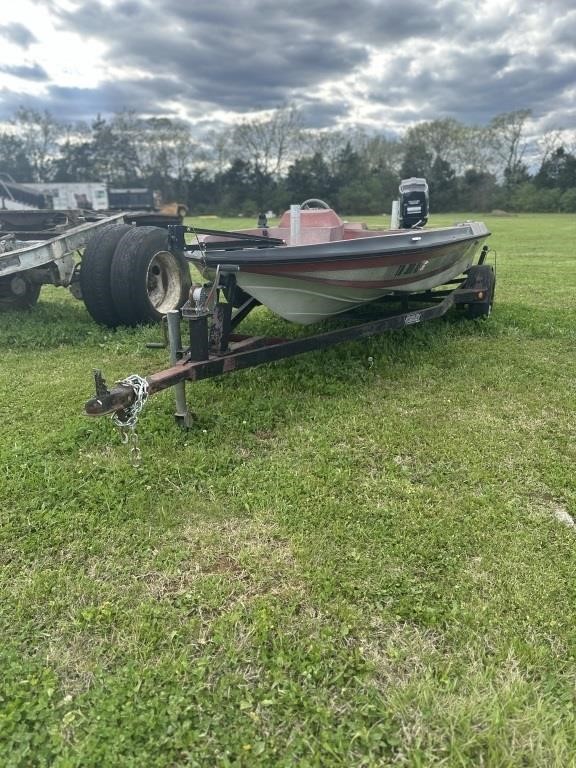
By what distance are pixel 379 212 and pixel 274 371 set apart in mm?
45358

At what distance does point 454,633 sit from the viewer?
1.88 metres

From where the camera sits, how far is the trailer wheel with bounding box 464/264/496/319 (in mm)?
5527

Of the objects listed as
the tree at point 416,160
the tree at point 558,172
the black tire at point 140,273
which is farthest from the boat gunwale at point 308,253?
the tree at point 558,172

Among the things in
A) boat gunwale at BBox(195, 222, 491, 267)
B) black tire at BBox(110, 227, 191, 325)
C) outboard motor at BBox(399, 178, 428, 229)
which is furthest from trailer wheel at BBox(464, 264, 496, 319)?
black tire at BBox(110, 227, 191, 325)

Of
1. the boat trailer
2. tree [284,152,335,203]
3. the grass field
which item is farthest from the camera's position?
tree [284,152,335,203]

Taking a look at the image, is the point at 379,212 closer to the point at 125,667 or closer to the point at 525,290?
the point at 525,290

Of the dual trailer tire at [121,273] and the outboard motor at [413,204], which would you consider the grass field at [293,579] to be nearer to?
the dual trailer tire at [121,273]

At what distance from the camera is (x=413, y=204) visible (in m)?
6.55

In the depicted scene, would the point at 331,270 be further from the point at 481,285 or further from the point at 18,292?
the point at 18,292

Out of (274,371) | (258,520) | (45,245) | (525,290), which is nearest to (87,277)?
(45,245)

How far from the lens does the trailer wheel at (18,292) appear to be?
5652 millimetres

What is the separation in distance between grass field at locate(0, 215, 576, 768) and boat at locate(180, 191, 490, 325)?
2.10ft

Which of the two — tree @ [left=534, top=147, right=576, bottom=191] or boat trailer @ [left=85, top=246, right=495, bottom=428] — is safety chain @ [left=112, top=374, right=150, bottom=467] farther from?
tree @ [left=534, top=147, right=576, bottom=191]

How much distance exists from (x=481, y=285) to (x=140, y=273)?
10.9 ft
